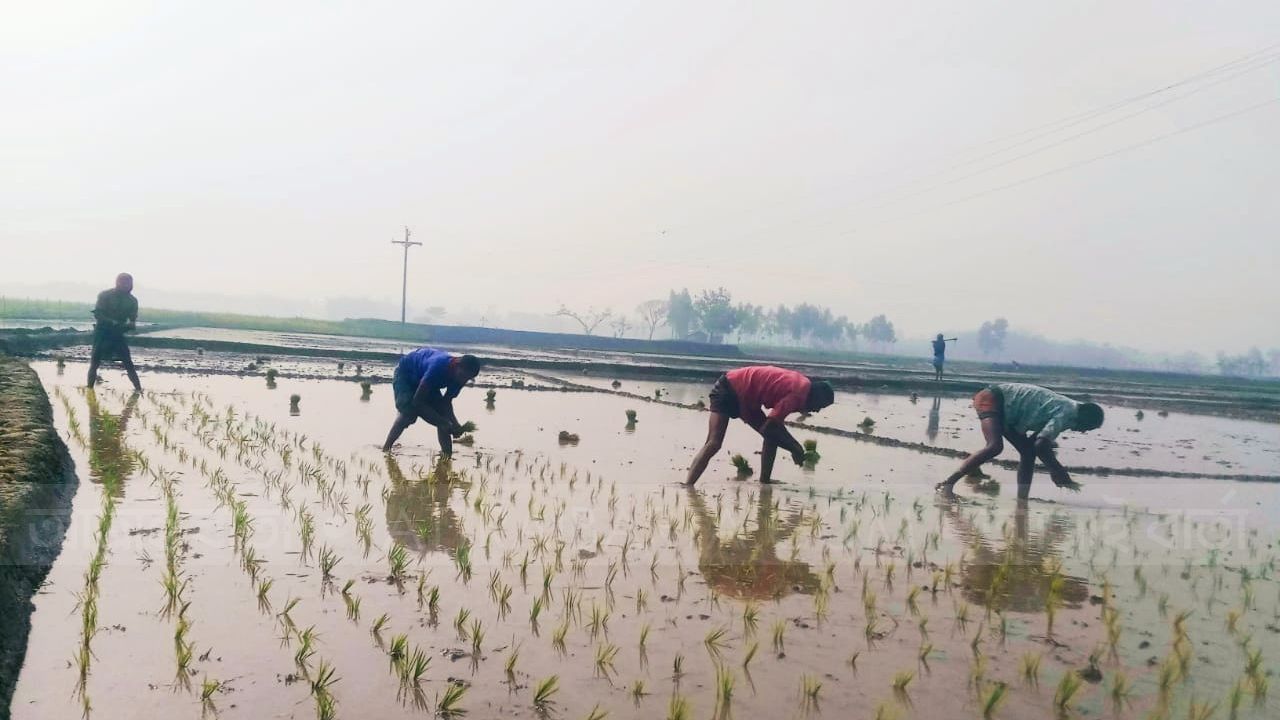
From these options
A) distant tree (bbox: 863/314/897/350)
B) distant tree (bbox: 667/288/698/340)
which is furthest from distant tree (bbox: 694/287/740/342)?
distant tree (bbox: 863/314/897/350)

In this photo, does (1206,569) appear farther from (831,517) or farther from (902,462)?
(902,462)

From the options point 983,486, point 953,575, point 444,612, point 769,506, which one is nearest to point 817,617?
point 953,575

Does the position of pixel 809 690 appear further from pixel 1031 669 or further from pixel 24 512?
pixel 24 512

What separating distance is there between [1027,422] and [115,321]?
39.5 feet

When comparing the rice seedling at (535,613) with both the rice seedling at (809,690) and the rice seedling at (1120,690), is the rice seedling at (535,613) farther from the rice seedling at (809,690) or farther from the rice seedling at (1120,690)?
the rice seedling at (1120,690)

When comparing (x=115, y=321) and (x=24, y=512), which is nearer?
(x=24, y=512)

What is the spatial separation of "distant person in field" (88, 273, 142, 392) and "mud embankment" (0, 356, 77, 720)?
412 centimetres

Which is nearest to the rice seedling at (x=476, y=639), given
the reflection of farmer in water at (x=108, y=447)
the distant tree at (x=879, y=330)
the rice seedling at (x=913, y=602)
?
the rice seedling at (x=913, y=602)

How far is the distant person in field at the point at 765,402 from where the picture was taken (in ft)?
25.4

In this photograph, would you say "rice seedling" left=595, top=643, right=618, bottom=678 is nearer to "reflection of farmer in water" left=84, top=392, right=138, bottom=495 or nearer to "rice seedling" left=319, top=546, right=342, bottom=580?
"rice seedling" left=319, top=546, right=342, bottom=580

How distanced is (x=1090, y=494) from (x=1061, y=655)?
18.4 ft

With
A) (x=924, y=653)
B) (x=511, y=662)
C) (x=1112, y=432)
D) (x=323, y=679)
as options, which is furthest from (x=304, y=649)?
(x=1112, y=432)

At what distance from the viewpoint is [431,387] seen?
8.62 metres

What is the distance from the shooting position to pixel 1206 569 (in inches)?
230
